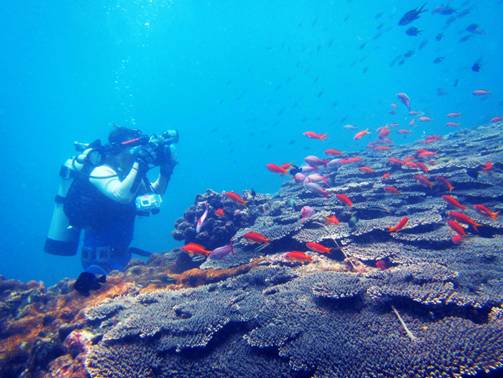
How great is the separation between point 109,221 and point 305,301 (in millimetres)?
6662

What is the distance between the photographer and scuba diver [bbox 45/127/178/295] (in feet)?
24.6

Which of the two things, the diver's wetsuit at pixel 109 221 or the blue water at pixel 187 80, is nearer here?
the diver's wetsuit at pixel 109 221

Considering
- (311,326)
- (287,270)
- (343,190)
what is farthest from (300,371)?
(343,190)

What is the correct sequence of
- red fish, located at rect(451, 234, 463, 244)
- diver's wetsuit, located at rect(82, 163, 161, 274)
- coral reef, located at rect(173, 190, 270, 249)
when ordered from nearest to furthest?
red fish, located at rect(451, 234, 463, 244) < coral reef, located at rect(173, 190, 270, 249) < diver's wetsuit, located at rect(82, 163, 161, 274)

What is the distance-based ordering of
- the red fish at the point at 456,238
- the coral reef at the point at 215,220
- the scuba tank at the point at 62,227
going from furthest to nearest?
the scuba tank at the point at 62,227 < the coral reef at the point at 215,220 < the red fish at the point at 456,238

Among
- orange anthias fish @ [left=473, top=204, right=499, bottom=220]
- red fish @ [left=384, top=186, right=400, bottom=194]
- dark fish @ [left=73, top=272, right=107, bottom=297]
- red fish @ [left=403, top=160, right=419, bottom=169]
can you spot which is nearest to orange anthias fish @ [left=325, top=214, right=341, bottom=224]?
red fish @ [left=384, top=186, right=400, bottom=194]

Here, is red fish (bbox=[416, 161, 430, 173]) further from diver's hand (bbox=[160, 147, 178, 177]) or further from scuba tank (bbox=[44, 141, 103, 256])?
scuba tank (bbox=[44, 141, 103, 256])

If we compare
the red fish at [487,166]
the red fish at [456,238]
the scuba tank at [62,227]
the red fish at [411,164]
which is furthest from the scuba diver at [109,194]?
the red fish at [487,166]

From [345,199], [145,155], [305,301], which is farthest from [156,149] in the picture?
[305,301]

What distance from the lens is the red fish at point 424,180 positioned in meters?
7.22

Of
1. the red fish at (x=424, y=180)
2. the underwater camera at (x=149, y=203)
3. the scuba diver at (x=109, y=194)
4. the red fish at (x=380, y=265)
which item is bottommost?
the red fish at (x=380, y=265)

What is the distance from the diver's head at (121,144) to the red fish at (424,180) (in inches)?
295

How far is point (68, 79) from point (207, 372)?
9420 cm

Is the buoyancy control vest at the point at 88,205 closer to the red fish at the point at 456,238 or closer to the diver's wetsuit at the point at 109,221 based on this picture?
the diver's wetsuit at the point at 109,221
